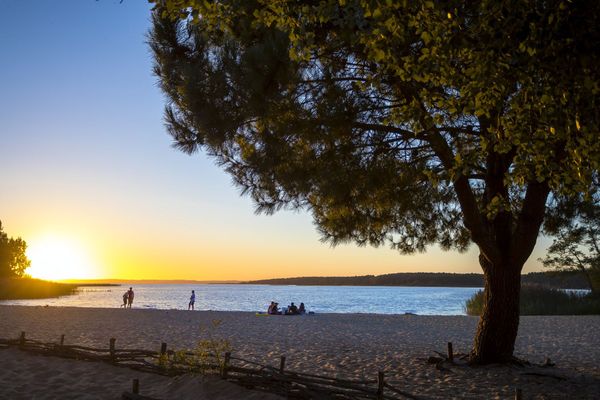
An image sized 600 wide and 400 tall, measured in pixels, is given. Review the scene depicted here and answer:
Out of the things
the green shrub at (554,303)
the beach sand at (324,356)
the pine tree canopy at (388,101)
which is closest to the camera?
the pine tree canopy at (388,101)

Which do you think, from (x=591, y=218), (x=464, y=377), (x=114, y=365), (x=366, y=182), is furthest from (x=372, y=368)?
(x=591, y=218)

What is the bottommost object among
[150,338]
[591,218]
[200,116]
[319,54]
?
[150,338]

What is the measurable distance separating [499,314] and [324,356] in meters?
4.23

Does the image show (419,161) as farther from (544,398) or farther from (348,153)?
(544,398)

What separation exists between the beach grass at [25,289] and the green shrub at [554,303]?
45.1 meters

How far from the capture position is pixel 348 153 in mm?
8570

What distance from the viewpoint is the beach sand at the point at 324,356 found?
7.71 m

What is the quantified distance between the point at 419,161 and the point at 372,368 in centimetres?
420

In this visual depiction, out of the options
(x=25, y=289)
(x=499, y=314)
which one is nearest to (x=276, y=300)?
(x=25, y=289)

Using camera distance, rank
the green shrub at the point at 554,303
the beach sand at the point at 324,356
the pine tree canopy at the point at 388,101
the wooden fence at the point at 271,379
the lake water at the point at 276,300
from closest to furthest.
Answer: the pine tree canopy at the point at 388,101 < the wooden fence at the point at 271,379 < the beach sand at the point at 324,356 < the green shrub at the point at 554,303 < the lake water at the point at 276,300

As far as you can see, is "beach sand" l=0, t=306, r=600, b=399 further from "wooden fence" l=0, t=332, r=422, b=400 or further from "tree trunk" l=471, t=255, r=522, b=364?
"tree trunk" l=471, t=255, r=522, b=364

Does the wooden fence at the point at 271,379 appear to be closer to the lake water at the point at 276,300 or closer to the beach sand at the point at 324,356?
the beach sand at the point at 324,356

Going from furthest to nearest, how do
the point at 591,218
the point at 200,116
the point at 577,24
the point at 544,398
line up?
the point at 591,218 < the point at 544,398 < the point at 200,116 < the point at 577,24

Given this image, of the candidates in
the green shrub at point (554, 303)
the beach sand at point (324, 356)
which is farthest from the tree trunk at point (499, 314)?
the green shrub at point (554, 303)
